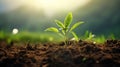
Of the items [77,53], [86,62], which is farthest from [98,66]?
[77,53]

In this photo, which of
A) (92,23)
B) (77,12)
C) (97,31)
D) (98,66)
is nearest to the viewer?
(98,66)

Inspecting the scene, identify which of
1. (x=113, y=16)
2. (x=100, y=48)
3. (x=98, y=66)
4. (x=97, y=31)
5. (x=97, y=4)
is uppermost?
(x=97, y=4)

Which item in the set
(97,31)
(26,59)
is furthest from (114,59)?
(97,31)

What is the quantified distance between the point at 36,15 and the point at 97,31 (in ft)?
12.2

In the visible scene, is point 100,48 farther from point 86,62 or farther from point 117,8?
point 117,8

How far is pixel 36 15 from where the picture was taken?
41.2ft

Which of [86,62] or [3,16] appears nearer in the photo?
[86,62]

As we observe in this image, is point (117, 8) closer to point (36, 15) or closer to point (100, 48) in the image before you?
point (36, 15)

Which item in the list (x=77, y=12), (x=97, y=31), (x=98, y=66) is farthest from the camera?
(x=77, y=12)

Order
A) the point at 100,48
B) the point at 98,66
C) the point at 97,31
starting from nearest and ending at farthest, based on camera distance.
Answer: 1. the point at 98,66
2. the point at 100,48
3. the point at 97,31

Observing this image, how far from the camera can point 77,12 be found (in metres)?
12.4

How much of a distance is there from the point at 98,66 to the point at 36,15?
10.1 m

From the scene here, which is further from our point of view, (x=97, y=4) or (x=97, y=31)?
(x=97, y=4)

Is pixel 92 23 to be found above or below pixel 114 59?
above
